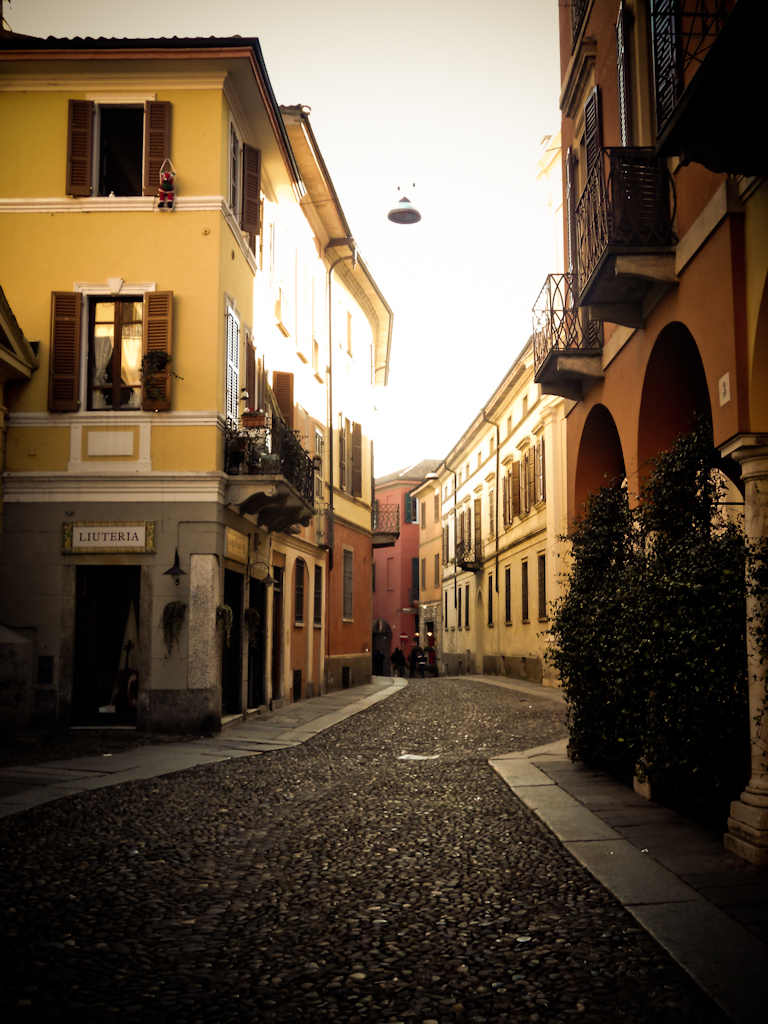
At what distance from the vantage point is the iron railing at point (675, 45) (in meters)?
6.15

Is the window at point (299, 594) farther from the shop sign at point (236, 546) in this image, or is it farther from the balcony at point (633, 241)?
the balcony at point (633, 241)

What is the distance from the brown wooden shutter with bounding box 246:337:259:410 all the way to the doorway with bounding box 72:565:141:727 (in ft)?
13.0

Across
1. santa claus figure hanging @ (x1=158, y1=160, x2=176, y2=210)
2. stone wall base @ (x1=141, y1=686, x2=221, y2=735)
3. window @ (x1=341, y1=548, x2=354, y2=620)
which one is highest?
santa claus figure hanging @ (x1=158, y1=160, x2=176, y2=210)

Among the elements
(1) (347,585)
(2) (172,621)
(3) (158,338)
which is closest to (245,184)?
(3) (158,338)

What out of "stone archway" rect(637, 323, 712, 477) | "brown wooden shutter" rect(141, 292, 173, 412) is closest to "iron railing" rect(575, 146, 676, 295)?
"stone archway" rect(637, 323, 712, 477)

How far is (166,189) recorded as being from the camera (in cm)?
1429

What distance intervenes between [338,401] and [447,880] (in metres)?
20.7

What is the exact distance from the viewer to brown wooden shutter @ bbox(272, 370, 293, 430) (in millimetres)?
19344

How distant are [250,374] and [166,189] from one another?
11.5 feet

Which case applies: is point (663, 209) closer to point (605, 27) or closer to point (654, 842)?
point (605, 27)

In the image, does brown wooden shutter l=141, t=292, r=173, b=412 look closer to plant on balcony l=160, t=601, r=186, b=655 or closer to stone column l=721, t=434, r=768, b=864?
plant on balcony l=160, t=601, r=186, b=655

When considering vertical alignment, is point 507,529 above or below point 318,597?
above

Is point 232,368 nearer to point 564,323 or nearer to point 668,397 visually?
point 564,323

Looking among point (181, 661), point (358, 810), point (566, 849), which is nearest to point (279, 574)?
point (181, 661)
